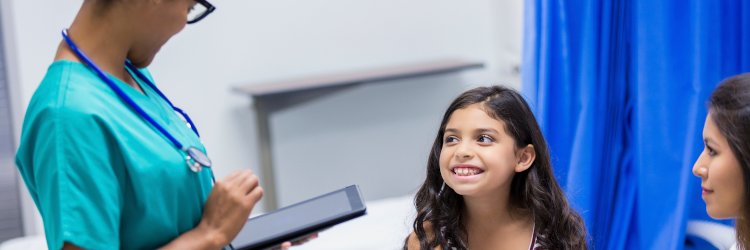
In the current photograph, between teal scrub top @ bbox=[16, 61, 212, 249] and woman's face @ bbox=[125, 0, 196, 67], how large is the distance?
0.21 feet

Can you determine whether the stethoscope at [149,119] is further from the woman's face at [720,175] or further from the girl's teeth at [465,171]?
the woman's face at [720,175]

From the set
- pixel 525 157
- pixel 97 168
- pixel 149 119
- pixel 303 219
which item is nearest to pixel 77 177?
pixel 97 168

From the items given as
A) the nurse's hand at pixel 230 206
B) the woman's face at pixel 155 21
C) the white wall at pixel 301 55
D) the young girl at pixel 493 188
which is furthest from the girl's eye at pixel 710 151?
the white wall at pixel 301 55

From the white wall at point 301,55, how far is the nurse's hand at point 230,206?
212 cm

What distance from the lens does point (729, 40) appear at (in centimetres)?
220

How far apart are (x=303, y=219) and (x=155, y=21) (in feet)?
1.44

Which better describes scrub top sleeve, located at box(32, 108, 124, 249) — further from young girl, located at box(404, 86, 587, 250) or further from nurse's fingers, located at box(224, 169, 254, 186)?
young girl, located at box(404, 86, 587, 250)

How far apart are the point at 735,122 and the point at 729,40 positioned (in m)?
0.88

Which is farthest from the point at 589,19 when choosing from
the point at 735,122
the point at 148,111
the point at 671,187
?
the point at 148,111

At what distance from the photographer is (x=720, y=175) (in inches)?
56.4

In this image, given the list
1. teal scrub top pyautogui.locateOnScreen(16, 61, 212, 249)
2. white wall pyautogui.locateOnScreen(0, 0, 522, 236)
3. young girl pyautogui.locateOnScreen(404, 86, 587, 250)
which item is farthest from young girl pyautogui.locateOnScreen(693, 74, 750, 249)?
white wall pyautogui.locateOnScreen(0, 0, 522, 236)

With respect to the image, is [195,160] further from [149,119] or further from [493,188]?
[493,188]

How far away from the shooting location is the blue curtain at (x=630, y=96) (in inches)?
86.3

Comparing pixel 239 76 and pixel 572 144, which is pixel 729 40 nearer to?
pixel 572 144
